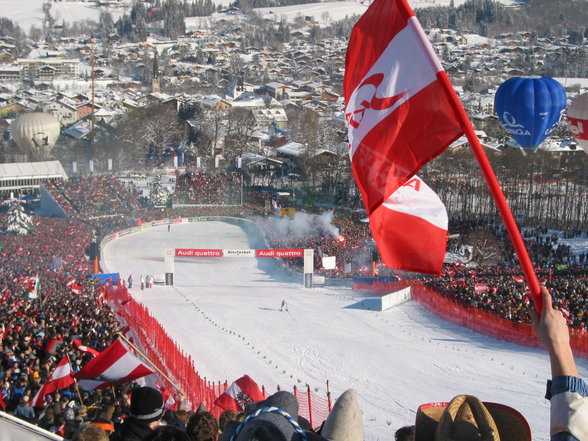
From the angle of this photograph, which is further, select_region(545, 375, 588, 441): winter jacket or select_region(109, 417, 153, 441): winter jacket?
select_region(109, 417, 153, 441): winter jacket

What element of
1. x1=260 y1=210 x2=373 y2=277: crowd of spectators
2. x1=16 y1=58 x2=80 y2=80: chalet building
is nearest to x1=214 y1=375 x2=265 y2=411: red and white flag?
x1=260 y1=210 x2=373 y2=277: crowd of spectators

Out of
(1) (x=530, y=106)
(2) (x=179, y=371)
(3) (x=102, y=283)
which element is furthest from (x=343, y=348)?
(1) (x=530, y=106)

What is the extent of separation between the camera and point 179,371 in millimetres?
14516

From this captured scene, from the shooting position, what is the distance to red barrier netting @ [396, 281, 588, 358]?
1636cm

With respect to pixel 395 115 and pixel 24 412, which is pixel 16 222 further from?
pixel 395 115

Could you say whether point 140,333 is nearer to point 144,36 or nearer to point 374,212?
point 374,212

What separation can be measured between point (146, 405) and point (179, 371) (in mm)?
11598

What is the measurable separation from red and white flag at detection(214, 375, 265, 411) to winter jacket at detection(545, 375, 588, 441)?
24.6ft

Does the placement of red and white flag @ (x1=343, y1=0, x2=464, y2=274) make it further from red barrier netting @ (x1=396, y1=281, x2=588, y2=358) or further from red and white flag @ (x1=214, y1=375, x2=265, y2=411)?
red barrier netting @ (x1=396, y1=281, x2=588, y2=358)

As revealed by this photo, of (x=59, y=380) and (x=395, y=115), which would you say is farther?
(x=59, y=380)

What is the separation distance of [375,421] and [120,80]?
10969 cm

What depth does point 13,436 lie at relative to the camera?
121 inches

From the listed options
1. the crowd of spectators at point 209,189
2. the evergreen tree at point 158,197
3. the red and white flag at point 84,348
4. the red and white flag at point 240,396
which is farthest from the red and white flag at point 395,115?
the crowd of spectators at point 209,189

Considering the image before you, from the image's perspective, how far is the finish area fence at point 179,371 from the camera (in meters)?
11.8
